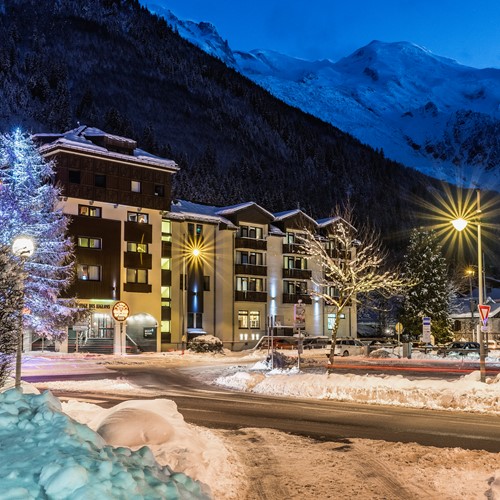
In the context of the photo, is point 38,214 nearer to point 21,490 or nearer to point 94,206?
point 94,206

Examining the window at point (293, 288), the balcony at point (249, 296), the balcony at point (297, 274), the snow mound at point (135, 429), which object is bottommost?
the snow mound at point (135, 429)

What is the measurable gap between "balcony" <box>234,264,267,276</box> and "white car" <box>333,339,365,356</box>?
1666 centimetres

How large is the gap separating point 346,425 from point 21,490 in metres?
12.2

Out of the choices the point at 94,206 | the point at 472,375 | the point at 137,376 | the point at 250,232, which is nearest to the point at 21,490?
the point at 472,375

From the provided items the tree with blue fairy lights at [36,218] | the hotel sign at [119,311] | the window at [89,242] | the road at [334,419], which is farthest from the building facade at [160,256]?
the road at [334,419]

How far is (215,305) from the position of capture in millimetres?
71000

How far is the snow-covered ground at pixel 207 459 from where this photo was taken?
538 cm

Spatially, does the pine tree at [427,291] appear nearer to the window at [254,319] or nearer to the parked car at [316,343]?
the parked car at [316,343]

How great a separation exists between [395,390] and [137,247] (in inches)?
1702

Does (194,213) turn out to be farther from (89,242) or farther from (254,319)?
(89,242)

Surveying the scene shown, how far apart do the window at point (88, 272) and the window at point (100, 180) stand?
7063 mm

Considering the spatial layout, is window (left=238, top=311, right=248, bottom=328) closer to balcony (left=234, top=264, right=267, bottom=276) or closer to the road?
balcony (left=234, top=264, right=267, bottom=276)

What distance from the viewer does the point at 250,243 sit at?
7250cm

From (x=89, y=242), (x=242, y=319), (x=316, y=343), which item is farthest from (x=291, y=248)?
(x=89, y=242)
